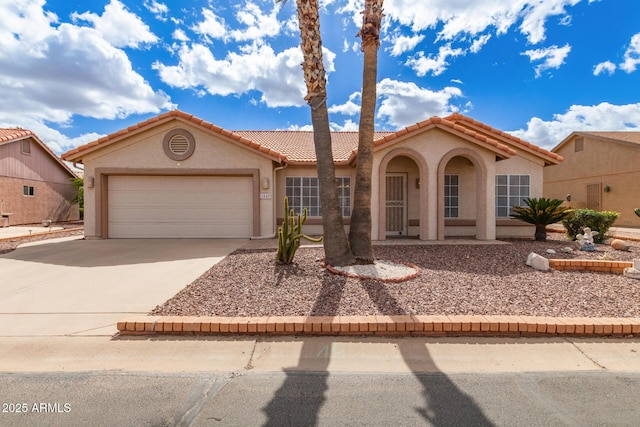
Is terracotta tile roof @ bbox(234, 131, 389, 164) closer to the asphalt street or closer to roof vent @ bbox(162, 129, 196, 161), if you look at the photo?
roof vent @ bbox(162, 129, 196, 161)

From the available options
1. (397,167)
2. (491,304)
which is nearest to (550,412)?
(491,304)

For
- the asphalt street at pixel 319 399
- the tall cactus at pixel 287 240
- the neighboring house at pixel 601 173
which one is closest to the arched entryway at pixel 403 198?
the tall cactus at pixel 287 240

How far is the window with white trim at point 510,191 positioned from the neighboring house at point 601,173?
1137cm

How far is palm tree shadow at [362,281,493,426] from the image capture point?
2.45 meters

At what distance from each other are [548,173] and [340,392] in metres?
27.8

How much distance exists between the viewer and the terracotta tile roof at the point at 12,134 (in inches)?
684

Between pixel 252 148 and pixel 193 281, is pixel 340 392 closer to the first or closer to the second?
pixel 193 281

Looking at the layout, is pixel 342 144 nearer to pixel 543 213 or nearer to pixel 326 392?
pixel 543 213

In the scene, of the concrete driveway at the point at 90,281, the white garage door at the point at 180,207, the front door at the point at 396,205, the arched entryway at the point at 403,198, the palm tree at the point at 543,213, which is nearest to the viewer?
the concrete driveway at the point at 90,281

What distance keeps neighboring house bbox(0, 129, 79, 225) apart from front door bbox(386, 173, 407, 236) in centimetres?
2065

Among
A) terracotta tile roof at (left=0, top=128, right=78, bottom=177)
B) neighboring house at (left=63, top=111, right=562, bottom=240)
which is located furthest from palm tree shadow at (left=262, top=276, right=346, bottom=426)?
terracotta tile roof at (left=0, top=128, right=78, bottom=177)

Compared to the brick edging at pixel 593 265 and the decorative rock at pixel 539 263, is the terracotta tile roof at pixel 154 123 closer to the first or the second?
the decorative rock at pixel 539 263

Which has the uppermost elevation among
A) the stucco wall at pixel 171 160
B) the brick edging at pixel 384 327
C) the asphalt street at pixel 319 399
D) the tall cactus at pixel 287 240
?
the stucco wall at pixel 171 160

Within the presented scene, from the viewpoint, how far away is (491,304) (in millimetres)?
4621
